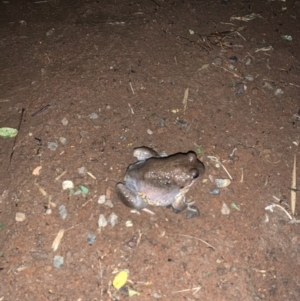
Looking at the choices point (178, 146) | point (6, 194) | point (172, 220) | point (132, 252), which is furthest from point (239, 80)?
point (6, 194)

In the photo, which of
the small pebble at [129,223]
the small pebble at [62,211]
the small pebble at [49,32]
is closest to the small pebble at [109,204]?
the small pebble at [129,223]

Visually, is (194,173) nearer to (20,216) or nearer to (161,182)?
(161,182)

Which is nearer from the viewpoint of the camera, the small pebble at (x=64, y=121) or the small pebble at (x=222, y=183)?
the small pebble at (x=222, y=183)

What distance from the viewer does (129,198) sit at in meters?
3.88

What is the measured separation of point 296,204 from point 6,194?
10.8 feet

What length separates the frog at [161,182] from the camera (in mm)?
3814

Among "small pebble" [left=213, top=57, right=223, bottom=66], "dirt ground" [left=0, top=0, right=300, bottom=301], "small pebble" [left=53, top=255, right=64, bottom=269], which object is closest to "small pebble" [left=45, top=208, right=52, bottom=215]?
"dirt ground" [left=0, top=0, right=300, bottom=301]

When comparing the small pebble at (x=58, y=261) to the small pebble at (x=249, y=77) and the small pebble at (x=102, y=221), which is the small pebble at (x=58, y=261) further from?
the small pebble at (x=249, y=77)

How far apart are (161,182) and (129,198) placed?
0.39m

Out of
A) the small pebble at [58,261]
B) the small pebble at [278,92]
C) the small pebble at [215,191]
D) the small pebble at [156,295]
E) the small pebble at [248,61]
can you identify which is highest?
the small pebble at [248,61]

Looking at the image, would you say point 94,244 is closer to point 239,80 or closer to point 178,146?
point 178,146

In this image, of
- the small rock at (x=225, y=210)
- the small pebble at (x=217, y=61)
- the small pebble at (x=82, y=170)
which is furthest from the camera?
the small pebble at (x=217, y=61)

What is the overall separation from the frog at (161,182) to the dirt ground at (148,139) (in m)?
0.13

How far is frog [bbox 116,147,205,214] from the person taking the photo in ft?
12.5
